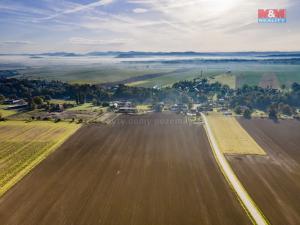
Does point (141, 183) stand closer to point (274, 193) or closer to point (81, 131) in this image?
point (274, 193)

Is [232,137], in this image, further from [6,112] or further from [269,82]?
[269,82]

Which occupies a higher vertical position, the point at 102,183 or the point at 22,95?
the point at 22,95

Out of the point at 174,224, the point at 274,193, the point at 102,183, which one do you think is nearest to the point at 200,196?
the point at 174,224

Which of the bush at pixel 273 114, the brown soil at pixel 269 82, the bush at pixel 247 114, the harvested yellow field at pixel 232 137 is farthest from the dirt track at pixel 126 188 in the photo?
the brown soil at pixel 269 82

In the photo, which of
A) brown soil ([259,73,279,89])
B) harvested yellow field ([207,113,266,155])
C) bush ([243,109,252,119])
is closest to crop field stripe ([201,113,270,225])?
harvested yellow field ([207,113,266,155])

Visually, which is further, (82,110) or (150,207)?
(82,110)

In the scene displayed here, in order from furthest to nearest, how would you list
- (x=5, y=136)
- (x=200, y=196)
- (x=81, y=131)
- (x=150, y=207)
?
(x=81, y=131), (x=5, y=136), (x=200, y=196), (x=150, y=207)

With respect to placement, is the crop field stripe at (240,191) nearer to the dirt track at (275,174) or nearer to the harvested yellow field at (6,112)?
the dirt track at (275,174)
